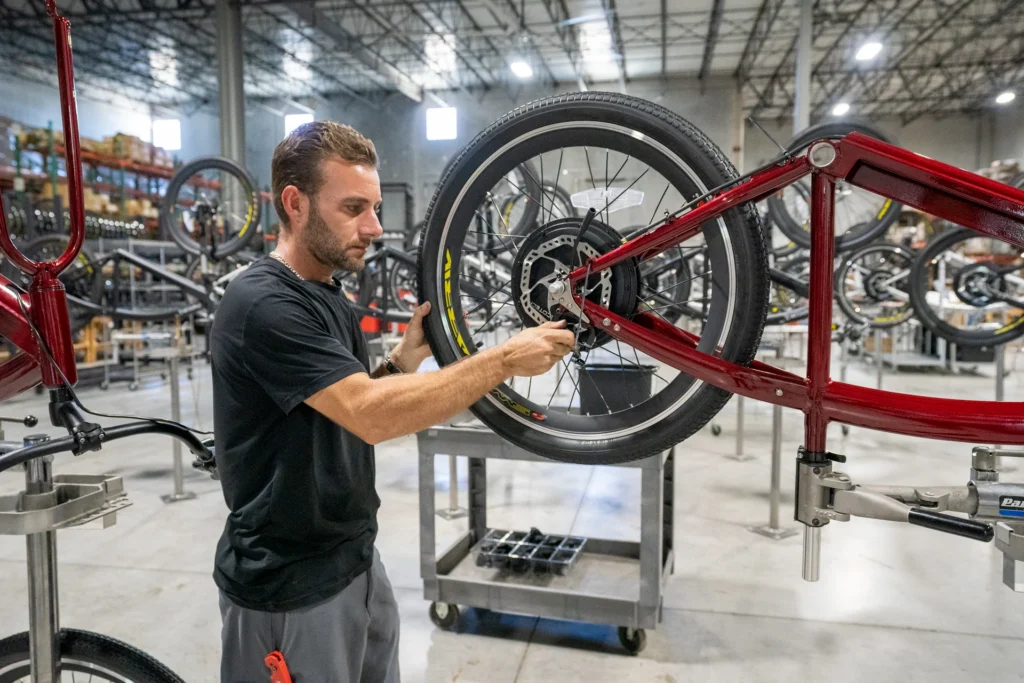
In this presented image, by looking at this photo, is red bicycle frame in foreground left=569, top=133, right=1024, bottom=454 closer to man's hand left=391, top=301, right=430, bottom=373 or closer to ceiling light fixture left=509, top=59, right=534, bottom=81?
man's hand left=391, top=301, right=430, bottom=373

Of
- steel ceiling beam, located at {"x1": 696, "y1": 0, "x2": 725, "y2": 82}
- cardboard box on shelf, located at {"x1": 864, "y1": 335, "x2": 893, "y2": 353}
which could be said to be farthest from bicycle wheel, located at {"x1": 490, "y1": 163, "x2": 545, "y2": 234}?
cardboard box on shelf, located at {"x1": 864, "y1": 335, "x2": 893, "y2": 353}

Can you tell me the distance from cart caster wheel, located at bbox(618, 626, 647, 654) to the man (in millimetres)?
Answer: 1153

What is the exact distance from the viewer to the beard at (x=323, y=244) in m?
1.30

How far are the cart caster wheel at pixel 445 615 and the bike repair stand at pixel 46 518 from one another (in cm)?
134

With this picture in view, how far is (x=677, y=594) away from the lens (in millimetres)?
2643

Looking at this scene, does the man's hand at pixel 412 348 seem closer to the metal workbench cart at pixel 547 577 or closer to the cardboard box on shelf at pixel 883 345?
the metal workbench cart at pixel 547 577

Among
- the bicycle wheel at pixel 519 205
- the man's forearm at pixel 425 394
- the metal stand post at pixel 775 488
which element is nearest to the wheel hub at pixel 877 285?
the bicycle wheel at pixel 519 205

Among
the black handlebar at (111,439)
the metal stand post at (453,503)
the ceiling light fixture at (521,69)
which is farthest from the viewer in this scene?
the ceiling light fixture at (521,69)

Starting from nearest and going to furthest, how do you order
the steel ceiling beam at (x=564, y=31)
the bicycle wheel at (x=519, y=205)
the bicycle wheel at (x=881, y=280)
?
1. the bicycle wheel at (x=519, y=205)
2. the bicycle wheel at (x=881, y=280)
3. the steel ceiling beam at (x=564, y=31)

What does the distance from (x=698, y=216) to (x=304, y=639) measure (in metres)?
1.07

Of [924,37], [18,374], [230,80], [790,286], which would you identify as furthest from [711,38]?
[18,374]

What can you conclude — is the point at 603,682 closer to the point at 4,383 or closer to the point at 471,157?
the point at 471,157

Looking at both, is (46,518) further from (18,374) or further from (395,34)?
(395,34)

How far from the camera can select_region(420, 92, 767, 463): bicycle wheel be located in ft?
4.51
